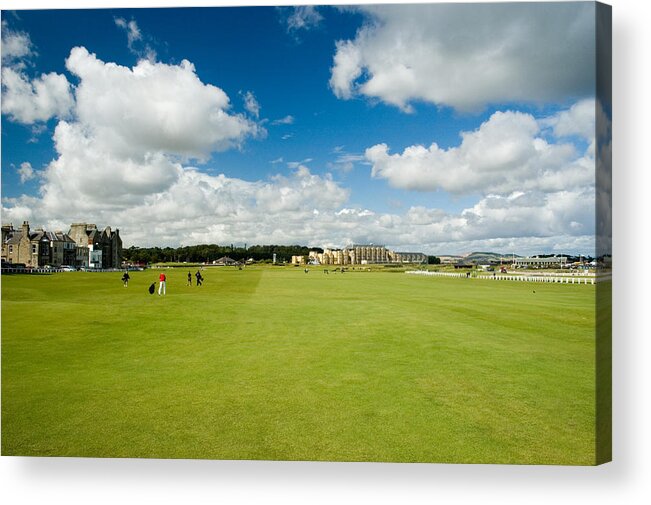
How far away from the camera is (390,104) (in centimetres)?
971

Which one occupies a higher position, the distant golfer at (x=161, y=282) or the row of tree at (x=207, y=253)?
the row of tree at (x=207, y=253)

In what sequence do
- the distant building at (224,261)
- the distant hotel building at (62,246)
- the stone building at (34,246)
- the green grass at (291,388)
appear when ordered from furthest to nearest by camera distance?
the distant building at (224,261)
the distant hotel building at (62,246)
the stone building at (34,246)
the green grass at (291,388)

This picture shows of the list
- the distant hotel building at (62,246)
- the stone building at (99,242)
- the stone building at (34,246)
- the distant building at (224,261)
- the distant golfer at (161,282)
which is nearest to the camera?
the stone building at (34,246)

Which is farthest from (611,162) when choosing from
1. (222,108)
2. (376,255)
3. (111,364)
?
(111,364)

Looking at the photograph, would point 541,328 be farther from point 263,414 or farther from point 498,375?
point 263,414

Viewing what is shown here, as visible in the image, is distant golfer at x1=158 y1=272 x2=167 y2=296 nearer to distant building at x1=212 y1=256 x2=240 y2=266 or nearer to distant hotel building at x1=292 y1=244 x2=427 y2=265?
distant building at x1=212 y1=256 x2=240 y2=266

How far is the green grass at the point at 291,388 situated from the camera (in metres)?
5.90

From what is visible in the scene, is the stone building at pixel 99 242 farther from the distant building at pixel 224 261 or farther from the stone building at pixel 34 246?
the distant building at pixel 224 261

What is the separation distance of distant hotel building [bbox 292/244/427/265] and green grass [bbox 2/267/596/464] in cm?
240

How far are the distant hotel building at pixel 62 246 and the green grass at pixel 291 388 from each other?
0.61 metres

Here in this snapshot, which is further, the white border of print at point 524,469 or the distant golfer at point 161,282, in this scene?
the distant golfer at point 161,282

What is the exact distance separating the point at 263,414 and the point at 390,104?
6.97 metres

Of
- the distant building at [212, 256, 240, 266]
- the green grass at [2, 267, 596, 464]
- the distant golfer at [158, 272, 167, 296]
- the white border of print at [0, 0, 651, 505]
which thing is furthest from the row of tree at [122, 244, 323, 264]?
the white border of print at [0, 0, 651, 505]

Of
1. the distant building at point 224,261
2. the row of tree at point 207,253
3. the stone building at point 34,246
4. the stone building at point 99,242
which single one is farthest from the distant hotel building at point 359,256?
the stone building at point 34,246
